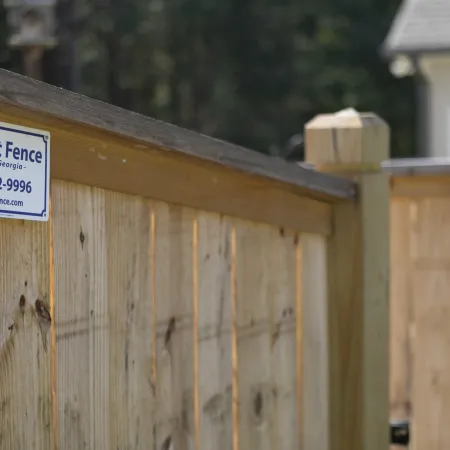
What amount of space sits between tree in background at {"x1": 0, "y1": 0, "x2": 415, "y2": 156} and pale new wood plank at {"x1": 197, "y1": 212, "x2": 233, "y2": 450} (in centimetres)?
2174

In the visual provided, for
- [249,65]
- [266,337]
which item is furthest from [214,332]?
[249,65]

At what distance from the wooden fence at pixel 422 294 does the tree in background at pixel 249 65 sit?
803 inches

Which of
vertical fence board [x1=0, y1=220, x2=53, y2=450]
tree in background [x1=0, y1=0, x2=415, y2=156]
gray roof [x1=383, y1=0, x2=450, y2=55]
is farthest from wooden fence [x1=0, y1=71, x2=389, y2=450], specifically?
tree in background [x1=0, y1=0, x2=415, y2=156]

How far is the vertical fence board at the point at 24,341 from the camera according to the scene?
1.62 meters

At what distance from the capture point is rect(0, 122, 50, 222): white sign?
1.61 metres

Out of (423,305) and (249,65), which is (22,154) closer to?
(423,305)

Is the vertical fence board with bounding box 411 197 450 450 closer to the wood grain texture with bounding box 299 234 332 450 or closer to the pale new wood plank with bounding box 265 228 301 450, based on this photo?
the wood grain texture with bounding box 299 234 332 450

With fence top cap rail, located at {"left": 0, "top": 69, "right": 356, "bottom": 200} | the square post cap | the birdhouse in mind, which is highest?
the birdhouse

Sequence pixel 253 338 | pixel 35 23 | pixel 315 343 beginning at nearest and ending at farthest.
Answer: pixel 253 338 → pixel 315 343 → pixel 35 23

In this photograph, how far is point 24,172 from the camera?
5.41 feet

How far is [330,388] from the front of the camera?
297 cm

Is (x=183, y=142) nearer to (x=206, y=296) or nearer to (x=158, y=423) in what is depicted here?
(x=206, y=296)

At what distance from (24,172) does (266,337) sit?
110 cm

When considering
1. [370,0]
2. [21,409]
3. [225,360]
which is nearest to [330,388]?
[225,360]
